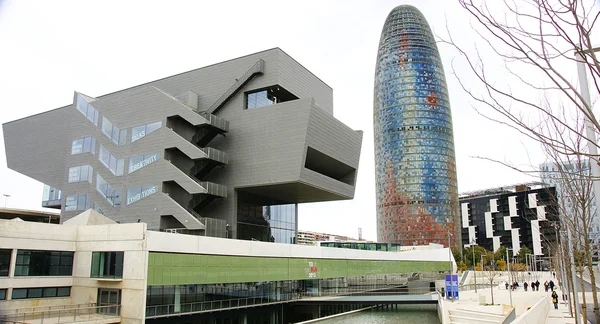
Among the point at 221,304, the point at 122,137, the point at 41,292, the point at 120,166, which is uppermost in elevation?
the point at 122,137

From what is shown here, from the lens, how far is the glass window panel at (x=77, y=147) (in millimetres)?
50438

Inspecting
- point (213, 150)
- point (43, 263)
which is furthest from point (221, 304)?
point (213, 150)

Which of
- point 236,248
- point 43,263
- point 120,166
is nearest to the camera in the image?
point 43,263

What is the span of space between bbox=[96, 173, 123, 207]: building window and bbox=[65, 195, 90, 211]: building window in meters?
2.23

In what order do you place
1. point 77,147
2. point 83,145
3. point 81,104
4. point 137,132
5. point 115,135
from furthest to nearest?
1. point 81,104
2. point 77,147
3. point 83,145
4. point 115,135
5. point 137,132

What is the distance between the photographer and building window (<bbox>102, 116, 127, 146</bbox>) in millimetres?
47875

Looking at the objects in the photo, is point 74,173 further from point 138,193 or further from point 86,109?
point 138,193

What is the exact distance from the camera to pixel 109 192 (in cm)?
4741

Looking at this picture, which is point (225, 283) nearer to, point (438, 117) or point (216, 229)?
point (216, 229)

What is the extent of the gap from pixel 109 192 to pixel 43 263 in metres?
19.2

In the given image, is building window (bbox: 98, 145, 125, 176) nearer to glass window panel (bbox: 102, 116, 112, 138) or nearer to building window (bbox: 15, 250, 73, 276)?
glass window panel (bbox: 102, 116, 112, 138)

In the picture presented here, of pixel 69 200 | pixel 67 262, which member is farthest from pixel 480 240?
pixel 67 262

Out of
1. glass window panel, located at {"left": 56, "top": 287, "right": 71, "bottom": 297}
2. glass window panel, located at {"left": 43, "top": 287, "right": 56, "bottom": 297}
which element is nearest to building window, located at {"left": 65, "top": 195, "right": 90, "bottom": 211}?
glass window panel, located at {"left": 56, "top": 287, "right": 71, "bottom": 297}

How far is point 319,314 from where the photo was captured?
44625 mm
